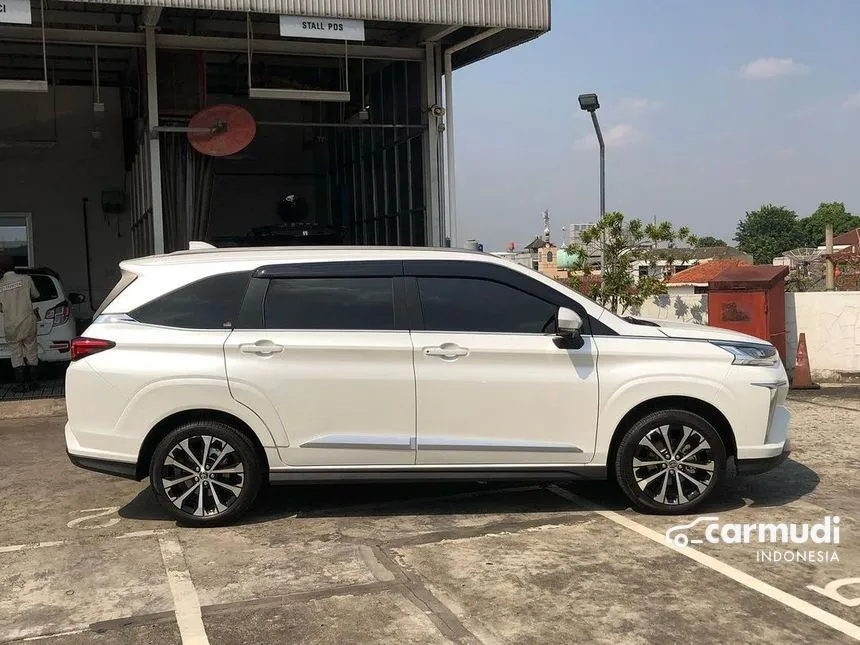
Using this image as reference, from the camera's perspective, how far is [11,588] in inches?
175

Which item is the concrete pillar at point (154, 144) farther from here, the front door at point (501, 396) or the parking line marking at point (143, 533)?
the front door at point (501, 396)

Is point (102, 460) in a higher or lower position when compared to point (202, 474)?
higher

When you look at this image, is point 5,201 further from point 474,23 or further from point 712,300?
point 712,300

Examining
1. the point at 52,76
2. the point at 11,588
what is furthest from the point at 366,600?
the point at 52,76

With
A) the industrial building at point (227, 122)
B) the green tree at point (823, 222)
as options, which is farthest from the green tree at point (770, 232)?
the industrial building at point (227, 122)

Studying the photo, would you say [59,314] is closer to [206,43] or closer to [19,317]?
[19,317]

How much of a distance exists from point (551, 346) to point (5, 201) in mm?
15485

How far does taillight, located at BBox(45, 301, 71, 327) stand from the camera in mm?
11289

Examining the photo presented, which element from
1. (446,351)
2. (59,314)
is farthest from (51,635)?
(59,314)

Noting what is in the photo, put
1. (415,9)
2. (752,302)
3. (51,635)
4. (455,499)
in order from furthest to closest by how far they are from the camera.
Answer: (752,302) → (415,9) → (455,499) → (51,635)

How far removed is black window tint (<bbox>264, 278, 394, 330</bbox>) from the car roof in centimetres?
17

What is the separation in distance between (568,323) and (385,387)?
123 centimetres

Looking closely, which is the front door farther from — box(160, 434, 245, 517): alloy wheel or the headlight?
box(160, 434, 245, 517): alloy wheel

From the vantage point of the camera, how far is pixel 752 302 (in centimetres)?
1094
